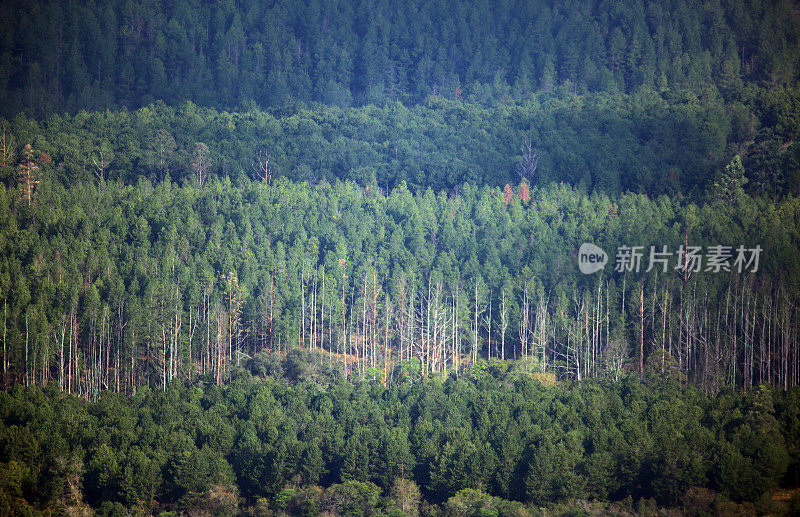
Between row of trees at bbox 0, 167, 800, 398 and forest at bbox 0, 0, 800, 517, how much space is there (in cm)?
33

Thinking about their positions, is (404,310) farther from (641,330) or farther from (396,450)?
(396,450)

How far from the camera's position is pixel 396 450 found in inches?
3260

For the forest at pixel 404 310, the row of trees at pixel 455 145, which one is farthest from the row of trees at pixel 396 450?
the row of trees at pixel 455 145

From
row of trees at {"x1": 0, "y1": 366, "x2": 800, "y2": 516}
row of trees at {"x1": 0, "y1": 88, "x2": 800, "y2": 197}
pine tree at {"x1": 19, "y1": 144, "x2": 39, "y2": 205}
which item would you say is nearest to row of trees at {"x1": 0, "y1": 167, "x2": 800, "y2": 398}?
pine tree at {"x1": 19, "y1": 144, "x2": 39, "y2": 205}

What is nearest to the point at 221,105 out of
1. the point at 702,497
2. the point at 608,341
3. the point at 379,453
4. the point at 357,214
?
the point at 357,214

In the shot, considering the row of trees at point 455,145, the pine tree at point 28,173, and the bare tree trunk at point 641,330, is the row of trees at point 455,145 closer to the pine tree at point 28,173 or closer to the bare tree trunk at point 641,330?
the pine tree at point 28,173

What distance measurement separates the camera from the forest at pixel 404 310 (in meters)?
80.8

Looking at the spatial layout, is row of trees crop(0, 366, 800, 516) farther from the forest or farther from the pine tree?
the pine tree

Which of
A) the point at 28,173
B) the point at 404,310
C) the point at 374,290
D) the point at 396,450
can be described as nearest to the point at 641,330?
the point at 404,310

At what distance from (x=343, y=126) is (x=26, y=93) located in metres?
47.0

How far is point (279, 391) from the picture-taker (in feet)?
309

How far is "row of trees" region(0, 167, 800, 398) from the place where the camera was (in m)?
102

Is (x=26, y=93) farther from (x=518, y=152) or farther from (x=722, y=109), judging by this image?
(x=722, y=109)

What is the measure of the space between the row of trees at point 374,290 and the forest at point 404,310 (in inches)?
13.1
